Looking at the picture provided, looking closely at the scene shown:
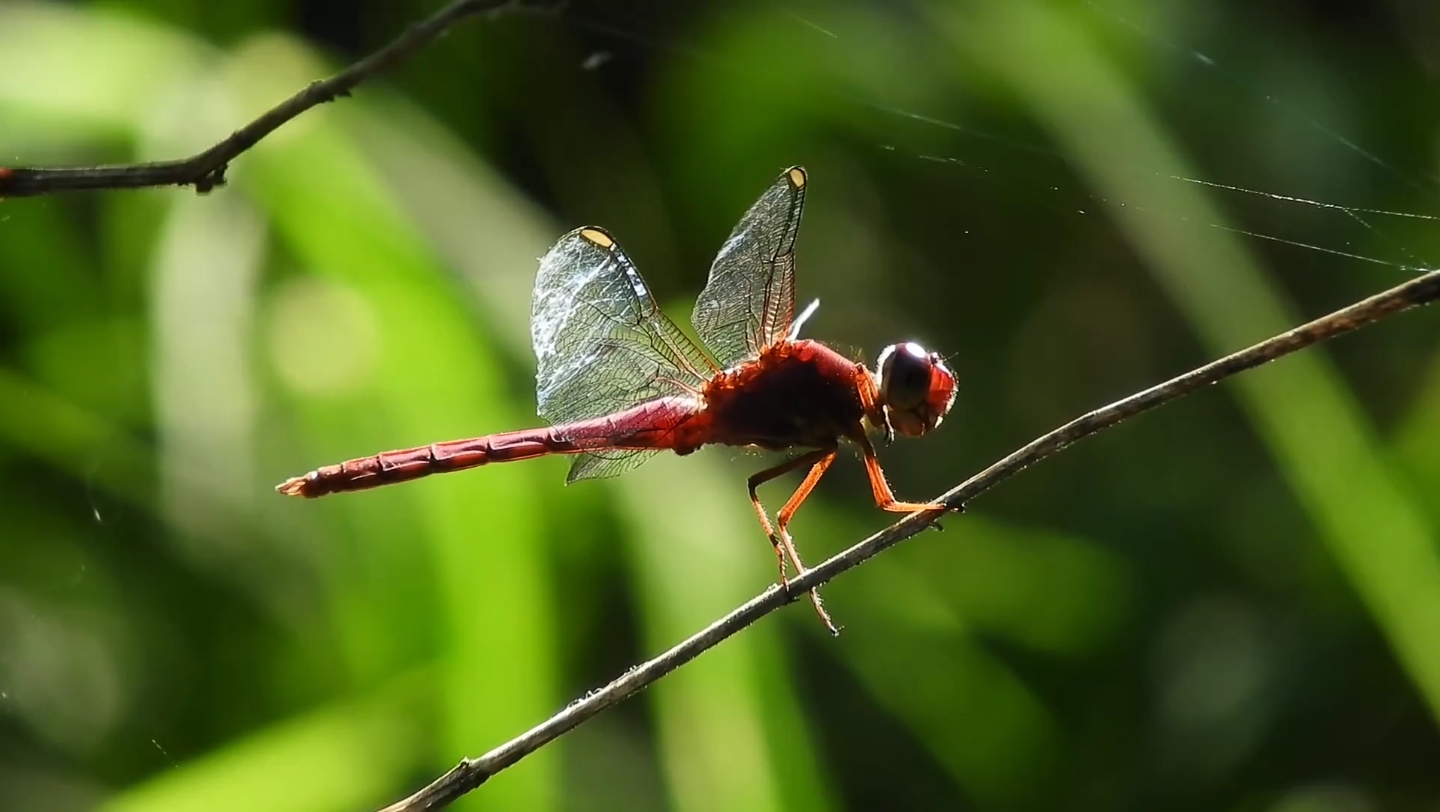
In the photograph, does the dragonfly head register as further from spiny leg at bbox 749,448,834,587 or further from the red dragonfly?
spiny leg at bbox 749,448,834,587

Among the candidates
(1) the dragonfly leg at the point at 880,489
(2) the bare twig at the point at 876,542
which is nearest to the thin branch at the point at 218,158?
(2) the bare twig at the point at 876,542

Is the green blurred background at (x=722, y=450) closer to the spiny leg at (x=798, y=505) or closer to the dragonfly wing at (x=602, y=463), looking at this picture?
the spiny leg at (x=798, y=505)

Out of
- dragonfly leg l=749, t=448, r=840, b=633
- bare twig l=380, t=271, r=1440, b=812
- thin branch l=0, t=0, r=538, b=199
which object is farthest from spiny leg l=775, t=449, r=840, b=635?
thin branch l=0, t=0, r=538, b=199

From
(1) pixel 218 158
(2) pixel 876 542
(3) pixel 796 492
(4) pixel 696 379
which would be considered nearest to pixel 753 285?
(4) pixel 696 379

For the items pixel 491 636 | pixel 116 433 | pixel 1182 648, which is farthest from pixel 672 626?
pixel 1182 648

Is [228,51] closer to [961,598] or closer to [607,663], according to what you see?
[607,663]

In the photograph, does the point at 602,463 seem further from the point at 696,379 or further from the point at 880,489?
the point at 880,489
